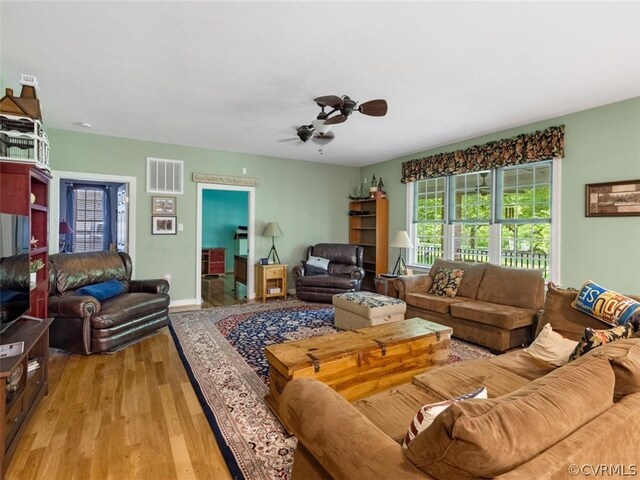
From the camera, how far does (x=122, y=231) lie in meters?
5.44

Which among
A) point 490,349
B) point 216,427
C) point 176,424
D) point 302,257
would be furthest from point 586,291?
point 302,257

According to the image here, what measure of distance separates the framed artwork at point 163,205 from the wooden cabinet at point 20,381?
301 cm

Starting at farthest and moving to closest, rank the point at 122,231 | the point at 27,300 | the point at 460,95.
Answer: the point at 122,231
the point at 460,95
the point at 27,300

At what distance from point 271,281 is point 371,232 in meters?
2.39

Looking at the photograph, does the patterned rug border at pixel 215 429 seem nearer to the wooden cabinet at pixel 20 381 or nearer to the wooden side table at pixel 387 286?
the wooden cabinet at pixel 20 381

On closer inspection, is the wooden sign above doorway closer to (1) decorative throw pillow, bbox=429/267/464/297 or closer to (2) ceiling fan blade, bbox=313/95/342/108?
(2) ceiling fan blade, bbox=313/95/342/108

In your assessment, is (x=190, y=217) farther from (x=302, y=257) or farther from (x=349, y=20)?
(x=349, y=20)

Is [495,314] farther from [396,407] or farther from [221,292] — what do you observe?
[221,292]

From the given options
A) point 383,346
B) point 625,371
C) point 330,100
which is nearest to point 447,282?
point 383,346

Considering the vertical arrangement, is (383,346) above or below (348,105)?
below

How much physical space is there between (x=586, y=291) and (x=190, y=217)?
526 centimetres

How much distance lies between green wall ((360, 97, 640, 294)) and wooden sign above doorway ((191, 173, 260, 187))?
440 cm

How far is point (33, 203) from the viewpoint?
294 centimetres

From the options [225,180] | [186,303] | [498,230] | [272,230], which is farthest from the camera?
[272,230]
